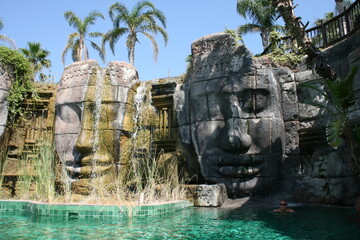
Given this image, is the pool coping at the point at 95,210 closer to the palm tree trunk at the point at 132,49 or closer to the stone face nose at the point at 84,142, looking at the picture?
the stone face nose at the point at 84,142

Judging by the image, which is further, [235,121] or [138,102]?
[138,102]

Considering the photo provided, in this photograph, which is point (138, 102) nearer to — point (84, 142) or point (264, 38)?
point (84, 142)

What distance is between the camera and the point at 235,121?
739 cm

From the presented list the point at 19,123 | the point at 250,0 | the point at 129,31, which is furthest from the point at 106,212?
the point at 250,0

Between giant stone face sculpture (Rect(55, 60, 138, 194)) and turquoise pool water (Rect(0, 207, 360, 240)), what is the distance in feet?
7.89

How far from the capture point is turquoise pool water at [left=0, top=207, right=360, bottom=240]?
12.9 feet

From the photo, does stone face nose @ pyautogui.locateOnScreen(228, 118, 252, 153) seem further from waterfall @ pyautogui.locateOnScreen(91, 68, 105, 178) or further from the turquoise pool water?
waterfall @ pyautogui.locateOnScreen(91, 68, 105, 178)

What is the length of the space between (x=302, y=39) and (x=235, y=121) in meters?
2.20

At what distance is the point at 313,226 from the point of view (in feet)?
14.3

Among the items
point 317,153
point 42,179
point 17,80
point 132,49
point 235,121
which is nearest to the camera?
point 42,179

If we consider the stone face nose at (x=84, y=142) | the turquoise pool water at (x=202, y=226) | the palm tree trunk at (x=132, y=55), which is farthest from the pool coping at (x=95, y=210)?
the palm tree trunk at (x=132, y=55)

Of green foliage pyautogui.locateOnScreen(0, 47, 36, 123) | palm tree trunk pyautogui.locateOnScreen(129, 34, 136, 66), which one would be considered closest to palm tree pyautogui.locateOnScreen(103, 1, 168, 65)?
palm tree trunk pyautogui.locateOnScreen(129, 34, 136, 66)

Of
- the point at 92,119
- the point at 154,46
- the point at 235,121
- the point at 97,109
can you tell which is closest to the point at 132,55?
the point at 154,46

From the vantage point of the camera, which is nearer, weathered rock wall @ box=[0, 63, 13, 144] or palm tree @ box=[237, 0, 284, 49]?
weathered rock wall @ box=[0, 63, 13, 144]
